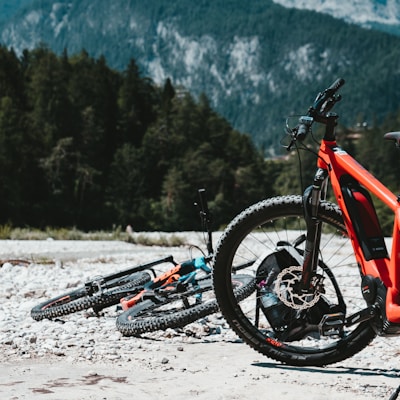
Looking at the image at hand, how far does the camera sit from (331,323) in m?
4.79

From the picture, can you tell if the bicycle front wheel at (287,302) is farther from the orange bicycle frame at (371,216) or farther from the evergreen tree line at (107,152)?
the evergreen tree line at (107,152)

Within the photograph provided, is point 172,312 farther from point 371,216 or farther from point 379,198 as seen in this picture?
point 379,198

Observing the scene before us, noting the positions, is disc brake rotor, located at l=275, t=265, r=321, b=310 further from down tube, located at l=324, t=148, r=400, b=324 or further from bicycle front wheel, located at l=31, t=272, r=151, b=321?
bicycle front wheel, located at l=31, t=272, r=151, b=321

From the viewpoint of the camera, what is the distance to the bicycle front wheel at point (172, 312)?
559cm

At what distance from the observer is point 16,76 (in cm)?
8300

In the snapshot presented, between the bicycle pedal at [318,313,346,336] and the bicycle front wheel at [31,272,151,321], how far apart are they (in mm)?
2307

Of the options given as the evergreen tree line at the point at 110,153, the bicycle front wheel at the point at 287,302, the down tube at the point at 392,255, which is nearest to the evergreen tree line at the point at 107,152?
the evergreen tree line at the point at 110,153

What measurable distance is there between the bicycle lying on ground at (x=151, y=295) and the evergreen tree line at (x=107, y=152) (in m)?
56.5

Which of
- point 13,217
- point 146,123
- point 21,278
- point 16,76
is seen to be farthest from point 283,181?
point 21,278

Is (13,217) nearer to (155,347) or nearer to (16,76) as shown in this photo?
(16,76)

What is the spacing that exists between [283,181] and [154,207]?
34584 millimetres

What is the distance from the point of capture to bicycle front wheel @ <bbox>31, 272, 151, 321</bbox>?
21.7 ft

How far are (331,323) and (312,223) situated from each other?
0.69m

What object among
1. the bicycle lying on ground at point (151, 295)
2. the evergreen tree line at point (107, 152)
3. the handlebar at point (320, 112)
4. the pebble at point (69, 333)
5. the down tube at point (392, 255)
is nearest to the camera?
the down tube at point (392, 255)
